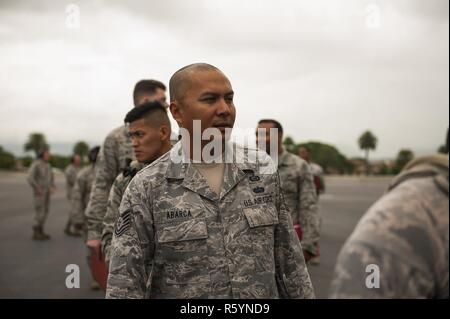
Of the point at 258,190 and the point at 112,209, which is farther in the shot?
the point at 112,209

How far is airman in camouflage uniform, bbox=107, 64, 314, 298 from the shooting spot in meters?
1.96

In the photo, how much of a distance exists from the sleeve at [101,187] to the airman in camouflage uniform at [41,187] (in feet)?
21.9

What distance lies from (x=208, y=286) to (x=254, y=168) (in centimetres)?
57

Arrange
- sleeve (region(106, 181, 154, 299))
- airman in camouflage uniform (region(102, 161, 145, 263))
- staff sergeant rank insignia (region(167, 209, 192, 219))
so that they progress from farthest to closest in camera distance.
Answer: airman in camouflage uniform (region(102, 161, 145, 263)) → staff sergeant rank insignia (region(167, 209, 192, 219)) → sleeve (region(106, 181, 154, 299))

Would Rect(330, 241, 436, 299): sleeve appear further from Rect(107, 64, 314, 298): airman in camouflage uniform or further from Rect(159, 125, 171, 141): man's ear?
Rect(159, 125, 171, 141): man's ear

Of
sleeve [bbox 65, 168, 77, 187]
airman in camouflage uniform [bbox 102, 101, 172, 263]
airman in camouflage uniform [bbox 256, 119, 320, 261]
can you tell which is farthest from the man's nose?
sleeve [bbox 65, 168, 77, 187]

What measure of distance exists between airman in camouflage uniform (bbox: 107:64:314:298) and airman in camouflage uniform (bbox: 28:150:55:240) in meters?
8.62

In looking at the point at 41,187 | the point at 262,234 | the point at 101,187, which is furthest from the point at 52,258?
the point at 262,234

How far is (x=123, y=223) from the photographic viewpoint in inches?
77.7

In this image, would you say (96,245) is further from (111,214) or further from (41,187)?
(41,187)

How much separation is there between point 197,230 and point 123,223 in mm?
297

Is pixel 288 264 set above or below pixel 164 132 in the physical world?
below

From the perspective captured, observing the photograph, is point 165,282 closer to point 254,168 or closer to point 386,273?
point 254,168
